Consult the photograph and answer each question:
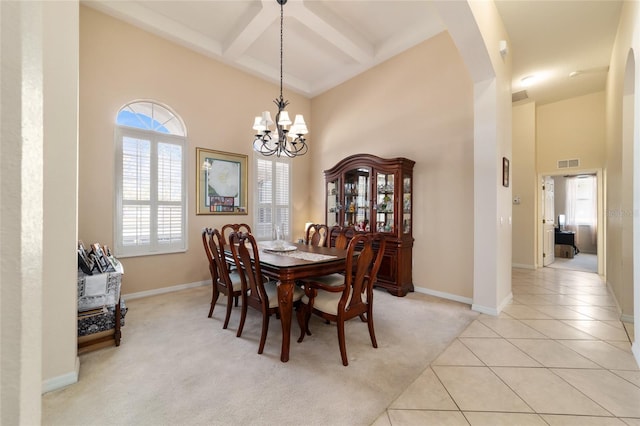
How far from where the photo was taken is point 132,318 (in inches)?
118

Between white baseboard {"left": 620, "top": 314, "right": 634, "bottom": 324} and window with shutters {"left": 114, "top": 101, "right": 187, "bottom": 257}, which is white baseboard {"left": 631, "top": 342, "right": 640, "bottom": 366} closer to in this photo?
white baseboard {"left": 620, "top": 314, "right": 634, "bottom": 324}

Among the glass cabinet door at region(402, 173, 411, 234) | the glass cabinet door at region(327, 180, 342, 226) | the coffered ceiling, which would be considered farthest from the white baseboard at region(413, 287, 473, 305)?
the coffered ceiling

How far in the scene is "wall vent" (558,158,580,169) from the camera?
17.6 feet

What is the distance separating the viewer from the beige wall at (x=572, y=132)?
5.08 metres

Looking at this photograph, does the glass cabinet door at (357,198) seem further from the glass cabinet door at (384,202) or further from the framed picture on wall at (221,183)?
the framed picture on wall at (221,183)

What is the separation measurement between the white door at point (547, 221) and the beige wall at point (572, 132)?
52cm

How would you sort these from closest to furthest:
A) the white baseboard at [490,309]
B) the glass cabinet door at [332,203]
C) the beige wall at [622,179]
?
the beige wall at [622,179] < the white baseboard at [490,309] < the glass cabinet door at [332,203]

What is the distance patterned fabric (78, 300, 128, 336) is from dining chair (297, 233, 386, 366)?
1.65m

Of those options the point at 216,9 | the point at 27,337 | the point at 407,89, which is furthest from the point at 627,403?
the point at 216,9

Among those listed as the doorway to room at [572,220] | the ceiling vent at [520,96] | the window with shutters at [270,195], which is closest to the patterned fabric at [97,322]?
the window with shutters at [270,195]

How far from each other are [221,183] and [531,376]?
443 cm

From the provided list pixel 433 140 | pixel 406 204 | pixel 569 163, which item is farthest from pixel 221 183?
pixel 569 163

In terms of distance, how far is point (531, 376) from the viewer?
6.48ft

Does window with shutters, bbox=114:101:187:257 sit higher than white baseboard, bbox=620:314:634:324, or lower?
higher
